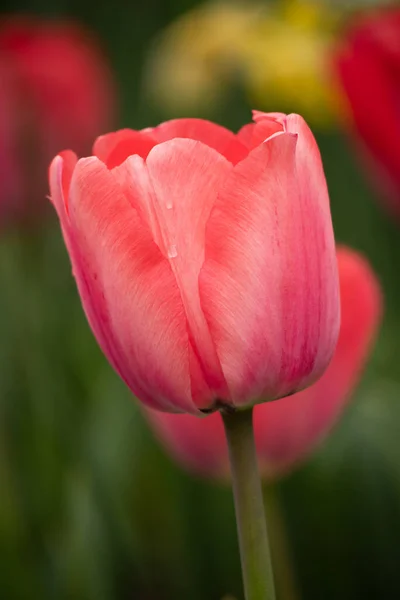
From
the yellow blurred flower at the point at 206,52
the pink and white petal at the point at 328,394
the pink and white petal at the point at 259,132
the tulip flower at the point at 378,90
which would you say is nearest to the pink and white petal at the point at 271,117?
the pink and white petal at the point at 259,132

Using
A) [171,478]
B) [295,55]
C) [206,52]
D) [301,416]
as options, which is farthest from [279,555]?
[206,52]

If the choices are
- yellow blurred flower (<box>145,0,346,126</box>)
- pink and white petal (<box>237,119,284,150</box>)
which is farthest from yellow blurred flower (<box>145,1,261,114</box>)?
pink and white petal (<box>237,119,284,150</box>)

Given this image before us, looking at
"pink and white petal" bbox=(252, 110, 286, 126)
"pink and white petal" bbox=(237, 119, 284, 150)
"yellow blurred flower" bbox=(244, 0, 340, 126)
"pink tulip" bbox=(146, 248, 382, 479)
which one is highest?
"yellow blurred flower" bbox=(244, 0, 340, 126)

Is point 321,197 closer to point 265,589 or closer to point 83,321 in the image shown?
point 265,589

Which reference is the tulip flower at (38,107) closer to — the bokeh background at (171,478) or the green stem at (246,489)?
the bokeh background at (171,478)

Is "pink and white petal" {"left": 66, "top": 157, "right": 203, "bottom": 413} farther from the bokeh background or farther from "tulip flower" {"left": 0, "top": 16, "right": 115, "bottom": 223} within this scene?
"tulip flower" {"left": 0, "top": 16, "right": 115, "bottom": 223}

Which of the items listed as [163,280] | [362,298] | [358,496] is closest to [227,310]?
[163,280]
